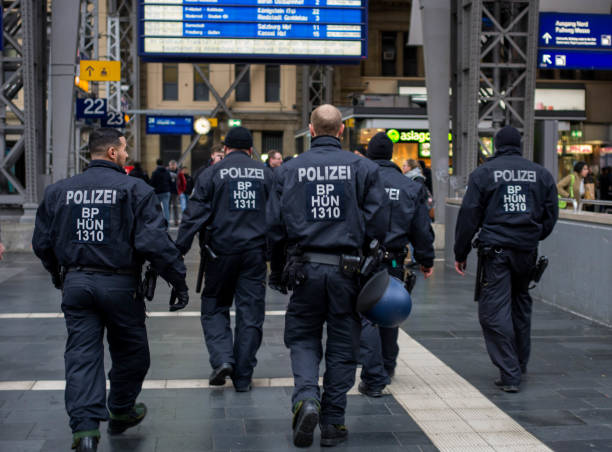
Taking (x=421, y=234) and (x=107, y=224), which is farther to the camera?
(x=421, y=234)

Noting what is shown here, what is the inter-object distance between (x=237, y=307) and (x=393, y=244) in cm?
123

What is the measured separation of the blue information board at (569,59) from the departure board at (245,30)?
3459 mm

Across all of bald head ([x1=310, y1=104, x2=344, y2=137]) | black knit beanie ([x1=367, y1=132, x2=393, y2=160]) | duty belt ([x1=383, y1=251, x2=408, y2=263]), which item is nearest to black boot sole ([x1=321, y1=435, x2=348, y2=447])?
duty belt ([x1=383, y1=251, x2=408, y2=263])

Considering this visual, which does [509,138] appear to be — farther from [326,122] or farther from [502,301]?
[326,122]

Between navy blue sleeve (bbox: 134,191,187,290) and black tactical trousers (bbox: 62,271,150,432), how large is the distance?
19cm

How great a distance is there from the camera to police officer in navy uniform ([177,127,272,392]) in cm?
612

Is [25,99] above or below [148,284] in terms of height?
above

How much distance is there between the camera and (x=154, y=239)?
4.70m

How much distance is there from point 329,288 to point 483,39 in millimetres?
11639

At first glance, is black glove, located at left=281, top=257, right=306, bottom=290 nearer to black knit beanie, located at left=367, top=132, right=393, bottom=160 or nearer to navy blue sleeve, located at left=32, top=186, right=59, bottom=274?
navy blue sleeve, located at left=32, top=186, right=59, bottom=274

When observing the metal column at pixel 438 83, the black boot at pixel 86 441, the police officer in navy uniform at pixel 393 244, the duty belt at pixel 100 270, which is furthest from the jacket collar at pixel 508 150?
the metal column at pixel 438 83

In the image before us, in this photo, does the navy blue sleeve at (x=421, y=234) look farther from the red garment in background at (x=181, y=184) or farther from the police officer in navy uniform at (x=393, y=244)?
the red garment in background at (x=181, y=184)

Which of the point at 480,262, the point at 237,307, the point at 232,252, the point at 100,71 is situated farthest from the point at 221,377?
the point at 100,71

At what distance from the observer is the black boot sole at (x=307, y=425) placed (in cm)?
470
